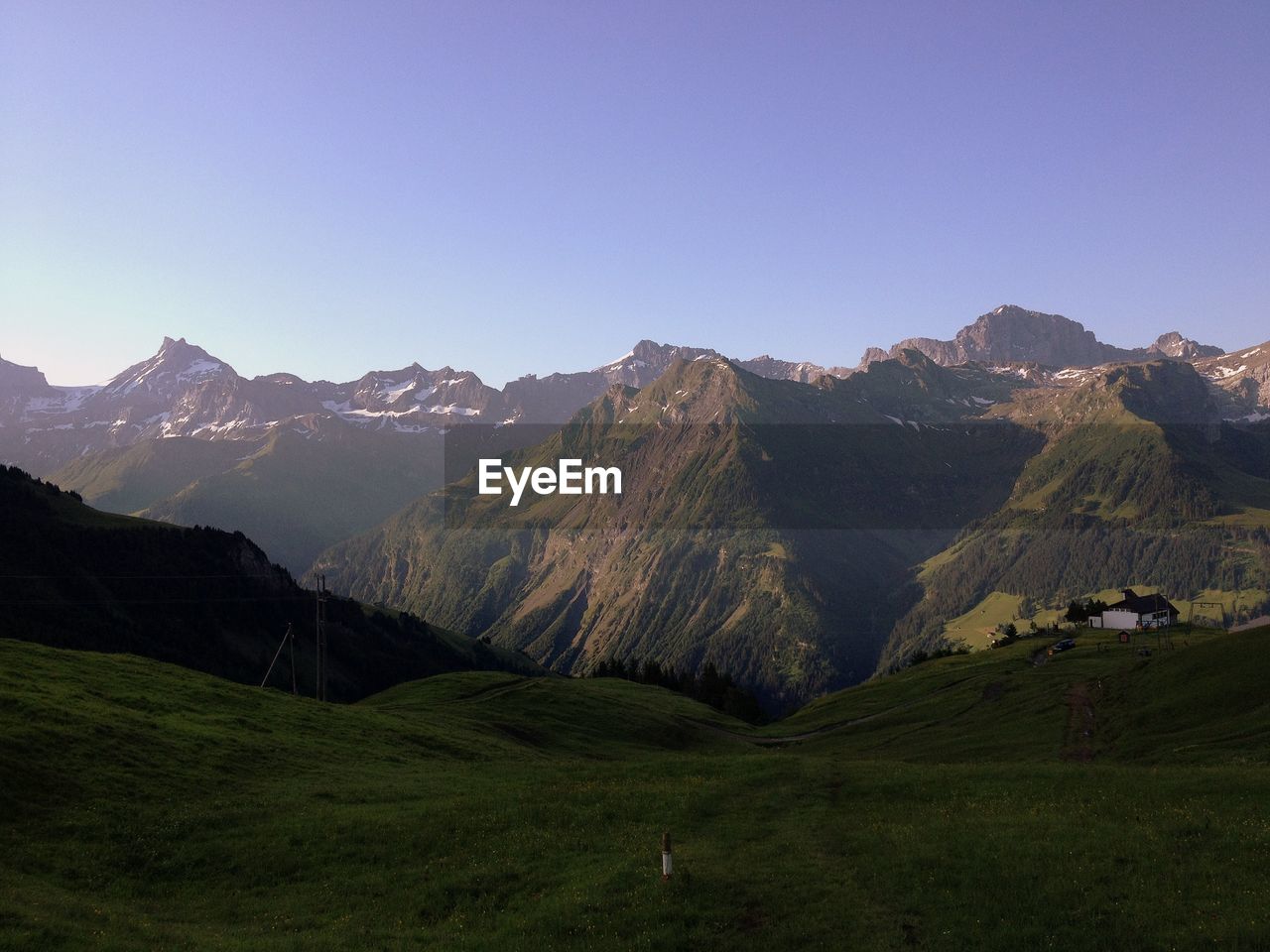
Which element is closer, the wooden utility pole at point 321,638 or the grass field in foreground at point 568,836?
the grass field in foreground at point 568,836

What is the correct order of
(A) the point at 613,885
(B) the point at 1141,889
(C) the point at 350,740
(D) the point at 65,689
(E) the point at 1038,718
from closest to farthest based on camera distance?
(B) the point at 1141,889 < (A) the point at 613,885 < (D) the point at 65,689 < (C) the point at 350,740 < (E) the point at 1038,718

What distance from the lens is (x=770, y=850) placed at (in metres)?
36.7

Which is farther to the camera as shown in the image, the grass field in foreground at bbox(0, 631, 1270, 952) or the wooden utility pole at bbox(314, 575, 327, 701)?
the wooden utility pole at bbox(314, 575, 327, 701)

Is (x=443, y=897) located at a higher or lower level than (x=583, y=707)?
higher

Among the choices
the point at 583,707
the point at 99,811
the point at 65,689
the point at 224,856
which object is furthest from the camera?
the point at 583,707

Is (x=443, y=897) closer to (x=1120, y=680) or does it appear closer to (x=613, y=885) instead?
(x=613, y=885)

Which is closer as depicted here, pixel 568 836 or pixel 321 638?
pixel 568 836

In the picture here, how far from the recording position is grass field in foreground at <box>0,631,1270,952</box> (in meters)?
28.9

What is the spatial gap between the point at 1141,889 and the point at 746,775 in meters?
26.6

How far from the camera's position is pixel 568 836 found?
4034 centimetres

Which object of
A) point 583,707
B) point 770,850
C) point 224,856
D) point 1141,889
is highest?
point 1141,889

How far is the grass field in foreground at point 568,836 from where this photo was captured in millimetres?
28922

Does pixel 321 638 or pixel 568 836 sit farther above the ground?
pixel 568 836

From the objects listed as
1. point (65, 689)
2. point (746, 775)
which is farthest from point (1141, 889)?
point (65, 689)
